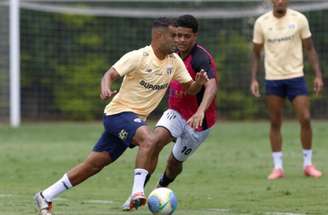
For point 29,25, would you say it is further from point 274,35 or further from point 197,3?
point 274,35

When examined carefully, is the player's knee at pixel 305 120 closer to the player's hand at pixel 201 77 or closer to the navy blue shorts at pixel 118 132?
the player's hand at pixel 201 77

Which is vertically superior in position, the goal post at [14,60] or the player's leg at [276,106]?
the player's leg at [276,106]

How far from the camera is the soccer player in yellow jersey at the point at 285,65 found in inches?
517

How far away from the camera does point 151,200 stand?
8.91m

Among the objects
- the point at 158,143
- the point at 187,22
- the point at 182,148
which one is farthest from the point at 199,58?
the point at 158,143

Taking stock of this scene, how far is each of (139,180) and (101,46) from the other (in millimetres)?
16918

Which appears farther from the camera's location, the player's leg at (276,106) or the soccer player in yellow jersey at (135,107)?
the player's leg at (276,106)

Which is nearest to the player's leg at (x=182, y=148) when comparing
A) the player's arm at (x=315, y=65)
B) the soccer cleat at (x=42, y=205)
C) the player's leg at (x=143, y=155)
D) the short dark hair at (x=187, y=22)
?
the short dark hair at (x=187, y=22)

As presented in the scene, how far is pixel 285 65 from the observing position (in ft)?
43.4

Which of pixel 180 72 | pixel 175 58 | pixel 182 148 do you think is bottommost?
pixel 182 148

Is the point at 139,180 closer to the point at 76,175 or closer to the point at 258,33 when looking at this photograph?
the point at 76,175

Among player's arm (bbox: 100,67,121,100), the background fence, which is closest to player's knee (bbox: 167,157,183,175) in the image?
player's arm (bbox: 100,67,121,100)

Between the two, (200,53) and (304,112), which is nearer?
(200,53)

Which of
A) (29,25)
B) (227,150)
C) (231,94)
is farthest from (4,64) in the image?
(227,150)
